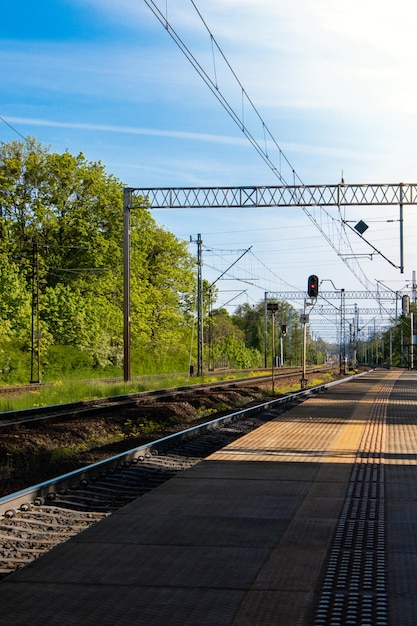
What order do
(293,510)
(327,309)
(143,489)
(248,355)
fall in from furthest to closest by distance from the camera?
1. (248,355)
2. (327,309)
3. (143,489)
4. (293,510)

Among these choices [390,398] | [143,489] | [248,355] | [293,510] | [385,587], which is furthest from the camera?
[248,355]

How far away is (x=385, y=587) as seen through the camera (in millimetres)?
5047

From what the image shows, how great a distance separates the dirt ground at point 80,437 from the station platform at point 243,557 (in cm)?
247

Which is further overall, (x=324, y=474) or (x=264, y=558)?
(x=324, y=474)

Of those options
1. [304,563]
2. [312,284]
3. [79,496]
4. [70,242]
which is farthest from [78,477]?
[70,242]

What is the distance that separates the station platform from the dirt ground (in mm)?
2468

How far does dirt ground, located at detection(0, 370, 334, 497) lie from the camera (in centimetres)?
1170

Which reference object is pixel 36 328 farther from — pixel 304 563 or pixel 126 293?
pixel 304 563

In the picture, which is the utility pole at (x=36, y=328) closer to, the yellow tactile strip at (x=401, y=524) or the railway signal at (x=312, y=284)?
the railway signal at (x=312, y=284)

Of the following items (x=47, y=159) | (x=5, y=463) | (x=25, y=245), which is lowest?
(x=5, y=463)

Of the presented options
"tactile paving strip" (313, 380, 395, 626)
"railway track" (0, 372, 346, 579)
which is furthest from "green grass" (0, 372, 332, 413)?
"tactile paving strip" (313, 380, 395, 626)

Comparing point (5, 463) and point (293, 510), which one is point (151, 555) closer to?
point (293, 510)

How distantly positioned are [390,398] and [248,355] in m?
97.1

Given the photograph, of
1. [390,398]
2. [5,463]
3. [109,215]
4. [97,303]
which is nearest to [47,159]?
[109,215]
